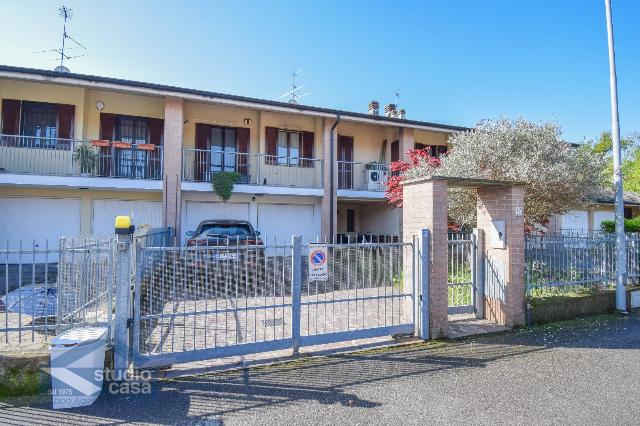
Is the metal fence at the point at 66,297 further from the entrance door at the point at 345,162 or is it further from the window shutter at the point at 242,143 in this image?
the entrance door at the point at 345,162

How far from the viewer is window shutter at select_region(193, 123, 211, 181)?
14.4m

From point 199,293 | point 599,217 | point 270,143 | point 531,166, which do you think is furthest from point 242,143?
point 599,217

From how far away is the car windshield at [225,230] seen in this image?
1064 centimetres

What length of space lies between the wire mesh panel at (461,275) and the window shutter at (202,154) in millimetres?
10200

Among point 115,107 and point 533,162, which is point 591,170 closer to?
point 533,162

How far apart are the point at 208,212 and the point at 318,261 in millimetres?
10405

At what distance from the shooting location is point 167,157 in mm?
12992

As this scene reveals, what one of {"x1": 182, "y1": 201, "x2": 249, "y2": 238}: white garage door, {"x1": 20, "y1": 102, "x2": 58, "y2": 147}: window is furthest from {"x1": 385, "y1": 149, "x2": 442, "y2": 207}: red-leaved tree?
{"x1": 20, "y1": 102, "x2": 58, "y2": 147}: window

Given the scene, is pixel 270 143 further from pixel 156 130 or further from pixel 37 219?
pixel 37 219

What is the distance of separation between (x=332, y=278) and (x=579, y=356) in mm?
3389

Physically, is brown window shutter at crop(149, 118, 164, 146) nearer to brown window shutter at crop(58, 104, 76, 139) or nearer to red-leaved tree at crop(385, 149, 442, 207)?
brown window shutter at crop(58, 104, 76, 139)

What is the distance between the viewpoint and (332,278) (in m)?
5.63

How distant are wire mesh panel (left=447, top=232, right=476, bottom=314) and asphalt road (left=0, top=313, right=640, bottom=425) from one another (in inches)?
60.8

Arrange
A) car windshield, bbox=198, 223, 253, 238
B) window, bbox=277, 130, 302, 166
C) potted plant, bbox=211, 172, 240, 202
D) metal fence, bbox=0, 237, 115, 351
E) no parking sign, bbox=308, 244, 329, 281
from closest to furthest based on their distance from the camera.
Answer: metal fence, bbox=0, 237, 115, 351 → no parking sign, bbox=308, 244, 329, 281 → car windshield, bbox=198, 223, 253, 238 → potted plant, bbox=211, 172, 240, 202 → window, bbox=277, 130, 302, 166
